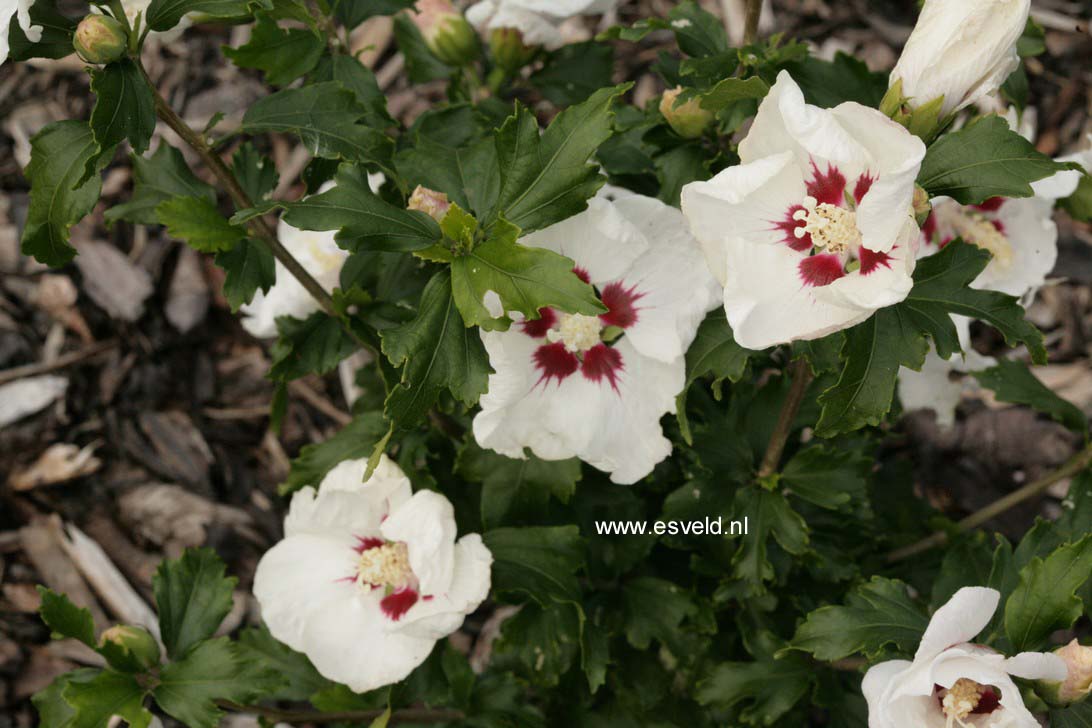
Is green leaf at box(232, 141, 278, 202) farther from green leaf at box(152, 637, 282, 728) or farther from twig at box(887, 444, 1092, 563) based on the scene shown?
twig at box(887, 444, 1092, 563)

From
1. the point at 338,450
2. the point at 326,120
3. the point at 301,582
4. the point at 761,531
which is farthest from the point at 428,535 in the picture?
the point at 326,120

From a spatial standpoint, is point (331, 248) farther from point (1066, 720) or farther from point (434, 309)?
point (1066, 720)

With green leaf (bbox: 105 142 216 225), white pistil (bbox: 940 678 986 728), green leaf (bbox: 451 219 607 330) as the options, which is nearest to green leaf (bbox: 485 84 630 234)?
green leaf (bbox: 451 219 607 330)

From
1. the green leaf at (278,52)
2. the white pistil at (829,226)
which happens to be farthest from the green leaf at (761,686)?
the green leaf at (278,52)

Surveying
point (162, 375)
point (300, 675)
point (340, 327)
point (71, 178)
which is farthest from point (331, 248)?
point (162, 375)

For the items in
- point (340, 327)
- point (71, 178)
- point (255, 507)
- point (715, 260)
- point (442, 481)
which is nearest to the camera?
point (715, 260)

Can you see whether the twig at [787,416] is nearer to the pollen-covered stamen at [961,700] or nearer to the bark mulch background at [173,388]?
the pollen-covered stamen at [961,700]
